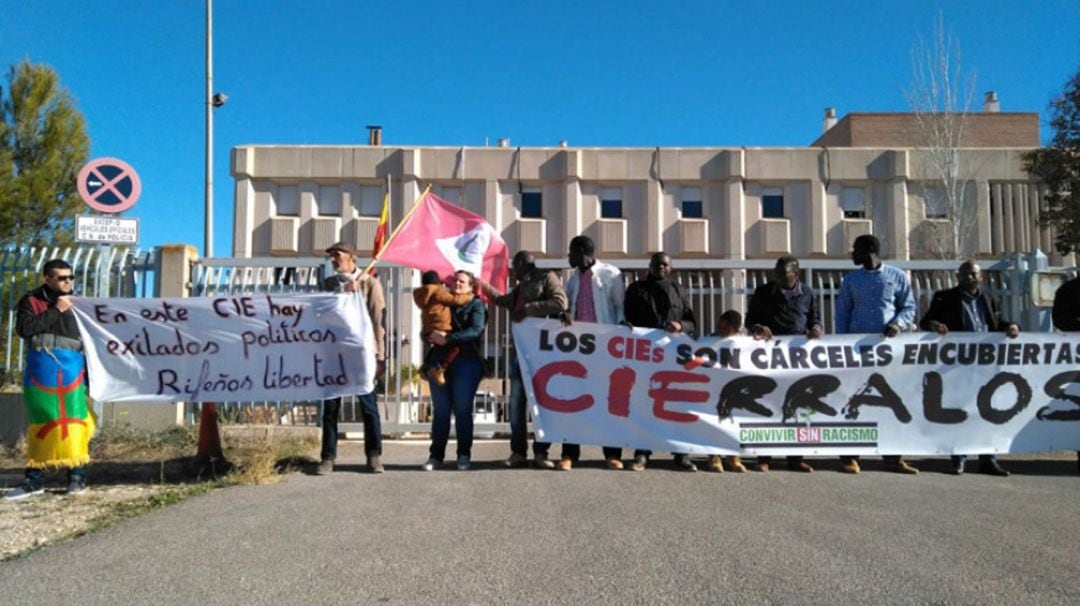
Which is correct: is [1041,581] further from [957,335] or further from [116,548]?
[116,548]

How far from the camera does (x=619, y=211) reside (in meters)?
31.3

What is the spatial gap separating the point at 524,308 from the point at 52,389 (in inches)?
149

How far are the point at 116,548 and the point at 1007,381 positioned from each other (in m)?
7.16

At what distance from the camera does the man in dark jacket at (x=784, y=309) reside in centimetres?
656

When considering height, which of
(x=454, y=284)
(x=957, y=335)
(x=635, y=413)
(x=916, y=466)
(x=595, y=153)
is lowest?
(x=916, y=466)

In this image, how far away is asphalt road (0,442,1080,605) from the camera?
3463 millimetres

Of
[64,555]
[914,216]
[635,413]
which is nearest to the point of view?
[64,555]

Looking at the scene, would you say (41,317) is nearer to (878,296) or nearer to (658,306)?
(658,306)

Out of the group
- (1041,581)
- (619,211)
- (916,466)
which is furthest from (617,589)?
(619,211)

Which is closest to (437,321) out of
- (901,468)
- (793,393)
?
(793,393)

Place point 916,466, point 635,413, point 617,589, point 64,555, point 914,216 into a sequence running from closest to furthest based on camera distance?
point 617,589
point 64,555
point 635,413
point 916,466
point 914,216

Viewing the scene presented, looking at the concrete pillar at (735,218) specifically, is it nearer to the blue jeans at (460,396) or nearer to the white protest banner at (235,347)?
the blue jeans at (460,396)

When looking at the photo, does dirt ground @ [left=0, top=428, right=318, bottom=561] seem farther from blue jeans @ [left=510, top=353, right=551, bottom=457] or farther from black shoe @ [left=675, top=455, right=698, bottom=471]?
black shoe @ [left=675, top=455, right=698, bottom=471]

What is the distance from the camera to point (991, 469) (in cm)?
648
